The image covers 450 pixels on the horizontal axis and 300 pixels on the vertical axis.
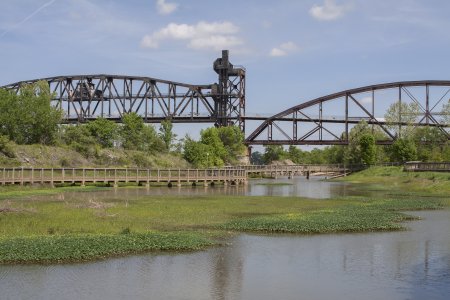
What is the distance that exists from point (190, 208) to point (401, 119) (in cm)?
10385

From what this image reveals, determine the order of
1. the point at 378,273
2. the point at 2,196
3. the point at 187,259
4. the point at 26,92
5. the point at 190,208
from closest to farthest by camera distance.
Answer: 1. the point at 378,273
2. the point at 187,259
3. the point at 190,208
4. the point at 2,196
5. the point at 26,92

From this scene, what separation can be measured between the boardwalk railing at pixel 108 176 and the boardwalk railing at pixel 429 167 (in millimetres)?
30571

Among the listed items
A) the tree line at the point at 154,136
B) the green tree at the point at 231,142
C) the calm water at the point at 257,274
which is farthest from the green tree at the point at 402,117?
the calm water at the point at 257,274

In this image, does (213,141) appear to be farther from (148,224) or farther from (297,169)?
(148,224)

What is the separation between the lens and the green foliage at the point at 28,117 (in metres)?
95.6

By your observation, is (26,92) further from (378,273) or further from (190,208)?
(378,273)

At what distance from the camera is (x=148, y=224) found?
34688mm

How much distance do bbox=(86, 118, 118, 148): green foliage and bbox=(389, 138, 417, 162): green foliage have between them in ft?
204

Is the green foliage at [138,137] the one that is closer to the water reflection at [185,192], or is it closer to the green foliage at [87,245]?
the water reflection at [185,192]

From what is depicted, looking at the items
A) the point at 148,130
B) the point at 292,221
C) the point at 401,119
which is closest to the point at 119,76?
the point at 148,130

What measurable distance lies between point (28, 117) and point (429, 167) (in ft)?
229

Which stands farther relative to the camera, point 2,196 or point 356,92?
point 356,92

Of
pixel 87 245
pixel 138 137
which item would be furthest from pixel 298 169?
pixel 87 245

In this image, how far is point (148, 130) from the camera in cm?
12825
